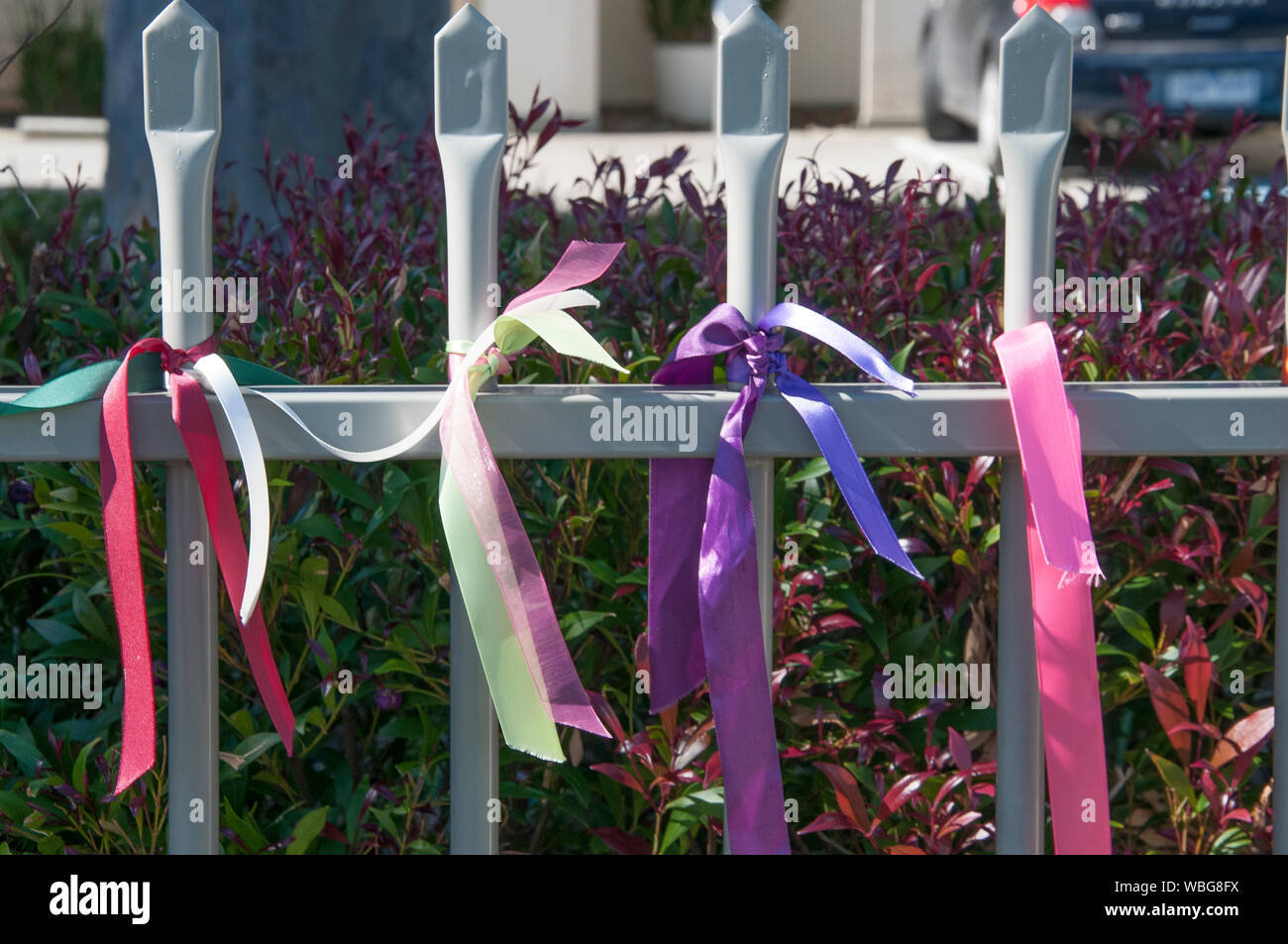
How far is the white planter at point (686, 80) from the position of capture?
14367 mm

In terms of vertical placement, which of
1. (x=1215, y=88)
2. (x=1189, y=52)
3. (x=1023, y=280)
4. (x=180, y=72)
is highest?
(x=1189, y=52)

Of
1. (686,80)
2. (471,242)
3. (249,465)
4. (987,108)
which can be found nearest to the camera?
(249,465)

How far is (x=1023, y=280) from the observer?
4.91ft

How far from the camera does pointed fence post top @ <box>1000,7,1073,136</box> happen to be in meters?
1.46

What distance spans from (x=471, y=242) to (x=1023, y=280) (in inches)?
21.6

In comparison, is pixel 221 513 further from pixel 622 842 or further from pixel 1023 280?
pixel 1023 280

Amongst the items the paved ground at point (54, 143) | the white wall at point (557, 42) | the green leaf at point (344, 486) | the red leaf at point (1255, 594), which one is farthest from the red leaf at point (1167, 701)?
the white wall at point (557, 42)

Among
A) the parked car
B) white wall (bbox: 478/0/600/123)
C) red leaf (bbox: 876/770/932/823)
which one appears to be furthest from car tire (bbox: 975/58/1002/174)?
red leaf (bbox: 876/770/932/823)

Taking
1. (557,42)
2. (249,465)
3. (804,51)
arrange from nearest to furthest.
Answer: (249,465), (557,42), (804,51)

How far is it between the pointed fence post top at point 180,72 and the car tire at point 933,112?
31.3ft

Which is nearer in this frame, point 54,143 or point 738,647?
point 738,647

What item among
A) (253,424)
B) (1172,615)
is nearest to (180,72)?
(253,424)

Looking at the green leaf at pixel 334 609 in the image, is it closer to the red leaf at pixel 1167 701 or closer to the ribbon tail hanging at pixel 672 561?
the ribbon tail hanging at pixel 672 561

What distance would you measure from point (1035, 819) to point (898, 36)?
1295 cm
